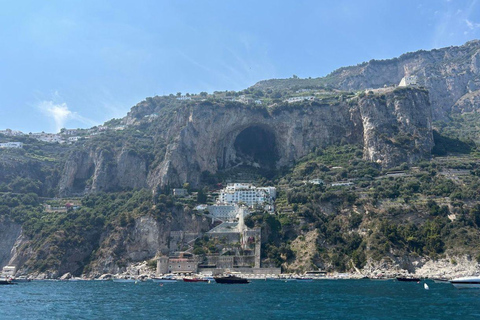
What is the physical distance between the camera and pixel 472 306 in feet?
130

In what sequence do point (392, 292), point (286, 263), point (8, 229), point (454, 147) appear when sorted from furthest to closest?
point (454, 147) → point (8, 229) → point (286, 263) → point (392, 292)

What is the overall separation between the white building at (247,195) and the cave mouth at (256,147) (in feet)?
65.7

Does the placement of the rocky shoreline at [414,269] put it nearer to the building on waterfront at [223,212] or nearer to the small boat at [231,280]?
the small boat at [231,280]

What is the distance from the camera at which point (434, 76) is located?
523ft

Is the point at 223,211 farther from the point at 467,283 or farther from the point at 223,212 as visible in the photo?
the point at 467,283

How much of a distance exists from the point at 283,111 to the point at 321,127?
10.5 meters

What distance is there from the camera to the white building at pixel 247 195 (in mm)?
95944

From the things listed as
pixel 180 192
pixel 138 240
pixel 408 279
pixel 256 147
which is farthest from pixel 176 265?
pixel 256 147

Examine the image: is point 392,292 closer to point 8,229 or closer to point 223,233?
point 223,233

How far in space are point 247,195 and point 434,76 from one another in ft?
311

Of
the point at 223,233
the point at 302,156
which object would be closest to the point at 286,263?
the point at 223,233

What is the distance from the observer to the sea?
3750 centimetres

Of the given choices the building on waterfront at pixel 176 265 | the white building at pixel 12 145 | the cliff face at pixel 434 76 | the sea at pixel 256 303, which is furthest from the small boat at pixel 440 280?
the white building at pixel 12 145

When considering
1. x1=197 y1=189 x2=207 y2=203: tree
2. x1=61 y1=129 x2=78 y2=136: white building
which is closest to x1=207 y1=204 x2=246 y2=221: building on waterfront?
x1=197 y1=189 x2=207 y2=203: tree
